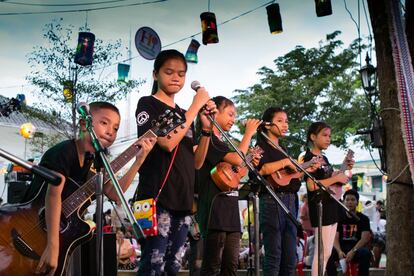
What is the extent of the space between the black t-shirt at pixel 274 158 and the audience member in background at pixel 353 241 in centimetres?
155

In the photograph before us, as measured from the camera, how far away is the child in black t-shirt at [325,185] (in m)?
4.68

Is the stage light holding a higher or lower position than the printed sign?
lower

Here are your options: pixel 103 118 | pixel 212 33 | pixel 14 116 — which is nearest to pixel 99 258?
pixel 103 118

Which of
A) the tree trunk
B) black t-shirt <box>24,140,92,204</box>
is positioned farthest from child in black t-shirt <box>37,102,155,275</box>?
the tree trunk

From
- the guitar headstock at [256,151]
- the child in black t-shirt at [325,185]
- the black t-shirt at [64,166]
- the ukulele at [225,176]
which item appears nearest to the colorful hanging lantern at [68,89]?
the child in black t-shirt at [325,185]

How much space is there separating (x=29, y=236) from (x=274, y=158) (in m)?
2.41

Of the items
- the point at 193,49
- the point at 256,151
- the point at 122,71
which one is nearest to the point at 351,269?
the point at 256,151

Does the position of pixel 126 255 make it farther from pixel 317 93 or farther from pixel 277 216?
pixel 317 93

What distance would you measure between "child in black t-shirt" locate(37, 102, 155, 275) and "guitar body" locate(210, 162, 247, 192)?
37.9 inches

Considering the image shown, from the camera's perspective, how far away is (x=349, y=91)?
1923 centimetres

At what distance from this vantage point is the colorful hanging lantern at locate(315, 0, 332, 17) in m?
7.84

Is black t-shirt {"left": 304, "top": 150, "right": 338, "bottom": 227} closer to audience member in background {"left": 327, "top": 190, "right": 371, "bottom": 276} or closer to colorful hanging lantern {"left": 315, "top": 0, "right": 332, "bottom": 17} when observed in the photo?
audience member in background {"left": 327, "top": 190, "right": 371, "bottom": 276}

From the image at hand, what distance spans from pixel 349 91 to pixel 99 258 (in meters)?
18.2

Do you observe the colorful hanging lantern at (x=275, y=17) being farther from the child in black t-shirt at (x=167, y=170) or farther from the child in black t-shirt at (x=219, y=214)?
the child in black t-shirt at (x=167, y=170)
